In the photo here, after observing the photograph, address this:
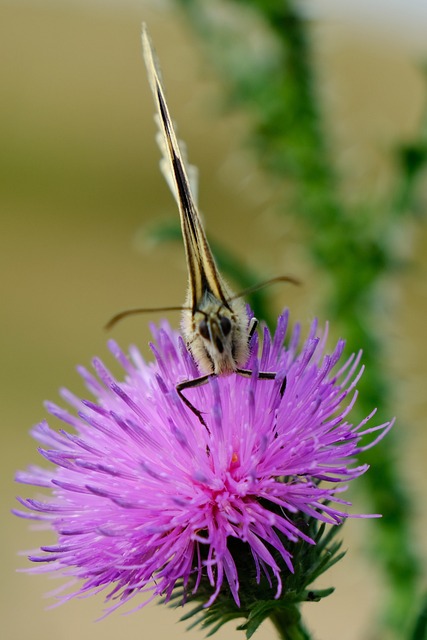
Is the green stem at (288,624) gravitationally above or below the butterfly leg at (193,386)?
below

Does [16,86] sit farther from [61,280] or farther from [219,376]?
[219,376]

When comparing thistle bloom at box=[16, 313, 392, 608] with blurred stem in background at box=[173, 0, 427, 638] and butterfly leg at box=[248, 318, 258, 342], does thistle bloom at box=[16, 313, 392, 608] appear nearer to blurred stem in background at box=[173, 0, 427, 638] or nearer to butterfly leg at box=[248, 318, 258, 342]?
butterfly leg at box=[248, 318, 258, 342]

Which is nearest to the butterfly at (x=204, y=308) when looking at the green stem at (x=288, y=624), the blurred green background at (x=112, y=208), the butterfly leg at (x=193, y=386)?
the butterfly leg at (x=193, y=386)

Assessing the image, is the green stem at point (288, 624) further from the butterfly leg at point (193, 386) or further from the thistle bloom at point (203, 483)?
the butterfly leg at point (193, 386)

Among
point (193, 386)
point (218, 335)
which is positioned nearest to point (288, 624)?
point (193, 386)

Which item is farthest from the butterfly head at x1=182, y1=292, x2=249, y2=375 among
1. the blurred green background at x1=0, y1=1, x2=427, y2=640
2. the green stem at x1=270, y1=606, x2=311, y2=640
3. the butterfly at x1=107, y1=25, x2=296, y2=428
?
the blurred green background at x1=0, y1=1, x2=427, y2=640

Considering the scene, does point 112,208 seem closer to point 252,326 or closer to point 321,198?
point 321,198

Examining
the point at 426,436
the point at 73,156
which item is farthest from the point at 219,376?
the point at 73,156
